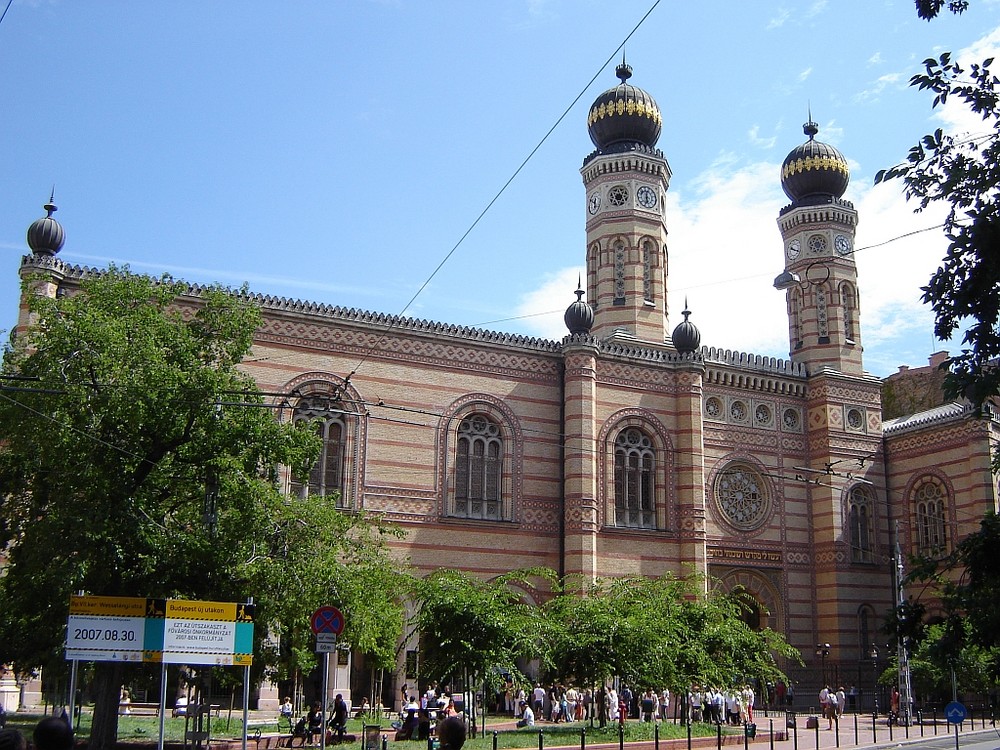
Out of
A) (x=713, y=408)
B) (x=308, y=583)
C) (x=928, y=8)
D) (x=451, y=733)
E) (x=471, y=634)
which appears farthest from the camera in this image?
(x=713, y=408)

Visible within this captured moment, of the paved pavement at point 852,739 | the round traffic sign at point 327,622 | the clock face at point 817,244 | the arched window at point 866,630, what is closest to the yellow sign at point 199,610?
the round traffic sign at point 327,622

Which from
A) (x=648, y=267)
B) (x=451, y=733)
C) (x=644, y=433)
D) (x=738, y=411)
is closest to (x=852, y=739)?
(x=644, y=433)

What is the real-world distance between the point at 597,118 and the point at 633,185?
291 cm

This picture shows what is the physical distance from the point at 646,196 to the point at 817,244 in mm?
6642

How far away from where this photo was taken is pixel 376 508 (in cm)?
2772

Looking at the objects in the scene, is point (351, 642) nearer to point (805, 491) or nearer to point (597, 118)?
point (805, 491)

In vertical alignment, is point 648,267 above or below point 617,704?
above

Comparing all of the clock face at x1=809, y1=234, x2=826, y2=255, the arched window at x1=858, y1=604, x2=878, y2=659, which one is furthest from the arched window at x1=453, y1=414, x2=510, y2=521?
the clock face at x1=809, y1=234, x2=826, y2=255

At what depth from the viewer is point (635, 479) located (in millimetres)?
31547

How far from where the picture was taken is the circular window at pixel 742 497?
3369cm

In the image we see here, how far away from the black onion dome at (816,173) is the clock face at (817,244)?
131 centimetres

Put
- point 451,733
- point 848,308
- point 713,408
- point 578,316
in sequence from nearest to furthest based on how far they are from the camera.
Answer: point 451,733 < point 578,316 < point 713,408 < point 848,308

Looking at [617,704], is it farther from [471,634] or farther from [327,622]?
[327,622]

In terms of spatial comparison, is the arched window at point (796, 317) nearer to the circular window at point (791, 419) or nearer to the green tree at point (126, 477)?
the circular window at point (791, 419)
